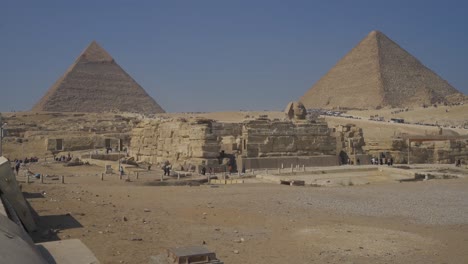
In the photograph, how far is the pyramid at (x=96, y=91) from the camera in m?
98.7

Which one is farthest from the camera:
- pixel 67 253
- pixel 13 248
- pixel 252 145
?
pixel 252 145

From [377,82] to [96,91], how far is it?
63390 mm

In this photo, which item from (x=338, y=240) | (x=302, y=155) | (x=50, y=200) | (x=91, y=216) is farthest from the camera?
(x=302, y=155)

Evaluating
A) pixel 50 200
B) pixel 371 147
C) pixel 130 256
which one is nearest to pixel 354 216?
pixel 130 256

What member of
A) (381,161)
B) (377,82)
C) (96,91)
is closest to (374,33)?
(377,82)

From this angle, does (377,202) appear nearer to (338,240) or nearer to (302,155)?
(338,240)

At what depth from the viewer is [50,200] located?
364 inches

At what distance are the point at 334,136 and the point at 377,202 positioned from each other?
998 centimetres

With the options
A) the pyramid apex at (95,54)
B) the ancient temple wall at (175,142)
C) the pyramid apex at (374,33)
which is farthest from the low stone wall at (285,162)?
the pyramid apex at (95,54)

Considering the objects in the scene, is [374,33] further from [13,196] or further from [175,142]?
[13,196]

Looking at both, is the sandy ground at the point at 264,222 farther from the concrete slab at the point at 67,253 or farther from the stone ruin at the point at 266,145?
the stone ruin at the point at 266,145

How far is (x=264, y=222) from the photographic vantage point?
767 centimetres

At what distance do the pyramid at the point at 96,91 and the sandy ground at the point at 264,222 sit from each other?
87179mm

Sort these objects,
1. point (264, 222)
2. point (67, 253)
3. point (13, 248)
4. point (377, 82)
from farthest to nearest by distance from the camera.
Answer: point (377, 82) < point (264, 222) < point (67, 253) < point (13, 248)
